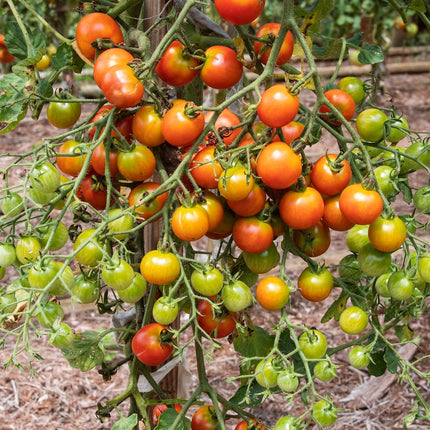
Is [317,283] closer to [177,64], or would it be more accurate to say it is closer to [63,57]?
[177,64]

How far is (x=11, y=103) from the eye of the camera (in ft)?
3.28

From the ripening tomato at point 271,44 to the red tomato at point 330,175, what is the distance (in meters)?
0.19

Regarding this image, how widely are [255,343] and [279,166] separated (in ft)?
1.22

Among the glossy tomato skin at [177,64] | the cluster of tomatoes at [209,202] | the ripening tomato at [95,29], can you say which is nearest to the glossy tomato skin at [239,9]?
the cluster of tomatoes at [209,202]

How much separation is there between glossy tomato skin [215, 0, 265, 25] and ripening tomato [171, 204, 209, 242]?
29 centimetres

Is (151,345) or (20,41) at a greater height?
(20,41)

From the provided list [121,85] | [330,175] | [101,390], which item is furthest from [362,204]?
[101,390]

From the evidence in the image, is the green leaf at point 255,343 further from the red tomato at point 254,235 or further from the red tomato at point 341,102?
the red tomato at point 341,102

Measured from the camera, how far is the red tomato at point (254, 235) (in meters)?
0.85

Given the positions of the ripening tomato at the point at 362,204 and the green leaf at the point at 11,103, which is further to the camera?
the green leaf at the point at 11,103

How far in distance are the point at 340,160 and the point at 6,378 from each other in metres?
1.77

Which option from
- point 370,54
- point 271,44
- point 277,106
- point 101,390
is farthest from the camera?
point 101,390

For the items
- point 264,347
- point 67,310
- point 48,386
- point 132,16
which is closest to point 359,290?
point 264,347

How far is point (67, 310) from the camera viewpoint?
8.39 feet
